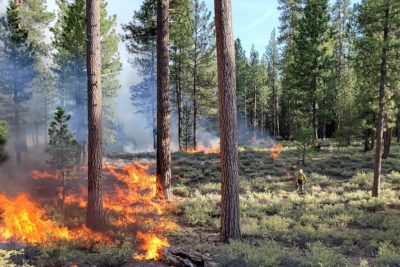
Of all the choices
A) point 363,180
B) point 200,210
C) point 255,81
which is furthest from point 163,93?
point 255,81

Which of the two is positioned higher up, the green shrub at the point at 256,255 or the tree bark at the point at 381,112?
the tree bark at the point at 381,112

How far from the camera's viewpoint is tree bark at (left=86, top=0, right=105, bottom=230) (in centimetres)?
1053

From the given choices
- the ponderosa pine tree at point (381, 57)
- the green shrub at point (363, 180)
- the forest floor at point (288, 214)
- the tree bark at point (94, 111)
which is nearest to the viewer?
the forest floor at point (288, 214)

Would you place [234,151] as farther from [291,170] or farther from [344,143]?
[344,143]

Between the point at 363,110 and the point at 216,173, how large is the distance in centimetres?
1431

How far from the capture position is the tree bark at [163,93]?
14.8 meters

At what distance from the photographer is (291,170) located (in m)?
25.5

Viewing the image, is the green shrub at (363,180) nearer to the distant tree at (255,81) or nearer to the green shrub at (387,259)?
the green shrub at (387,259)

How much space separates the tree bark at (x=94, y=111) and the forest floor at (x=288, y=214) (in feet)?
4.88

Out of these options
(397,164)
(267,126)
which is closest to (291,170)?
(397,164)

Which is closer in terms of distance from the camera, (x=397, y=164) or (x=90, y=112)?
(x=90, y=112)

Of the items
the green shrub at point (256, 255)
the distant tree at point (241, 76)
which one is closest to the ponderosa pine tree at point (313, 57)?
the distant tree at point (241, 76)

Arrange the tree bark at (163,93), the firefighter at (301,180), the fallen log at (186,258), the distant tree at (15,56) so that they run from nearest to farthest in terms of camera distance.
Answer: the fallen log at (186,258) < the tree bark at (163,93) < the firefighter at (301,180) < the distant tree at (15,56)

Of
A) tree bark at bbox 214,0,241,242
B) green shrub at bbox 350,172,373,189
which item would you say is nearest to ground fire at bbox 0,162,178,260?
tree bark at bbox 214,0,241,242
